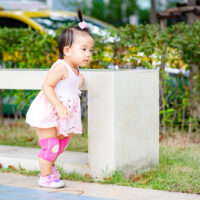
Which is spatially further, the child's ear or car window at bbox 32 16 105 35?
car window at bbox 32 16 105 35

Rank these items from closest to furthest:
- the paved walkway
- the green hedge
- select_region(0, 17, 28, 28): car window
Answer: the paved walkway < the green hedge < select_region(0, 17, 28, 28): car window

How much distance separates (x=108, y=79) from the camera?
15.1ft

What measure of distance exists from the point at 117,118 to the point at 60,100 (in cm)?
54

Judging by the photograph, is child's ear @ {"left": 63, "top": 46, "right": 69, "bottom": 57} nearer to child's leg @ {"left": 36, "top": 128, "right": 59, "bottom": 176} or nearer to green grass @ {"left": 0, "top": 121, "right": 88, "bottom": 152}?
child's leg @ {"left": 36, "top": 128, "right": 59, "bottom": 176}

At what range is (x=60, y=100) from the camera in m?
4.41

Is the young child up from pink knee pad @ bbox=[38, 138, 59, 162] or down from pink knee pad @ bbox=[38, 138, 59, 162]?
up

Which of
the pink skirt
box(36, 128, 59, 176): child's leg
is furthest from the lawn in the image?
the pink skirt

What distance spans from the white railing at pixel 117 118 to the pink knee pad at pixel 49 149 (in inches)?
14.3

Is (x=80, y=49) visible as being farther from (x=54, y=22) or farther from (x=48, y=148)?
(x=54, y=22)

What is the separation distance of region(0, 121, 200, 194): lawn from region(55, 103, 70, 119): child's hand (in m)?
0.76

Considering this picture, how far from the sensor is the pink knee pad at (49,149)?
14.6 ft

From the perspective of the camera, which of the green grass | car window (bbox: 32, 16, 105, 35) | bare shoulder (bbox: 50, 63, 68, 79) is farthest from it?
car window (bbox: 32, 16, 105, 35)

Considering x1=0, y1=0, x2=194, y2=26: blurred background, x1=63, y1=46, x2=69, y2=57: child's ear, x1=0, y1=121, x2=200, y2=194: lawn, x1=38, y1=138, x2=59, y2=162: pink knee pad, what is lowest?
x1=0, y1=121, x2=200, y2=194: lawn

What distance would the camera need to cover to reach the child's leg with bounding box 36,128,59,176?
4469 mm
